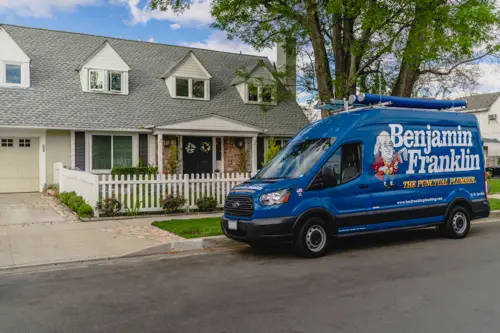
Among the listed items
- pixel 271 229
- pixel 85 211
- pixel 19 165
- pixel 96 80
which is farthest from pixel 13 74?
pixel 271 229

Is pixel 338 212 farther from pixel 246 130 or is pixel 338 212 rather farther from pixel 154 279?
pixel 246 130

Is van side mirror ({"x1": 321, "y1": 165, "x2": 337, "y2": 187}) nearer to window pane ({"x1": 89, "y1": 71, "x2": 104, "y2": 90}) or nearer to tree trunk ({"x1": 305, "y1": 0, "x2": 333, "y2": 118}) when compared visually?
tree trunk ({"x1": 305, "y1": 0, "x2": 333, "y2": 118})

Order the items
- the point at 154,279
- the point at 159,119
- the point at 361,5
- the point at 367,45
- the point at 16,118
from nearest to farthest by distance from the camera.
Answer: the point at 154,279, the point at 361,5, the point at 367,45, the point at 16,118, the point at 159,119

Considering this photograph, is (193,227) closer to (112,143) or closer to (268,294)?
(268,294)

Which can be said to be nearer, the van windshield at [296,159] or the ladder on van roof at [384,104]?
the van windshield at [296,159]

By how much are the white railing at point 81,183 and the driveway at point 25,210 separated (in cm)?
88

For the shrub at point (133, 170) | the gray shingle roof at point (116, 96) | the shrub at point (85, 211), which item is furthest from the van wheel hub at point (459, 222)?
the gray shingle roof at point (116, 96)

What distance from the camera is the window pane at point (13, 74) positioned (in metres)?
19.4

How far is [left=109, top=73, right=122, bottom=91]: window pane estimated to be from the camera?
21398 millimetres

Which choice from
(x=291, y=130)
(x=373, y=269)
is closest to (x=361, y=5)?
(x=373, y=269)

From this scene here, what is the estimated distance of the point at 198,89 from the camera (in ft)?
78.1

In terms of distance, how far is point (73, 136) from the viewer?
1945 centimetres

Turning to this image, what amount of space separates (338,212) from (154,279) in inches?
135

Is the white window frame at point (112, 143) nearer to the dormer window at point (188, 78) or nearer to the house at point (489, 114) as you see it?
the dormer window at point (188, 78)
